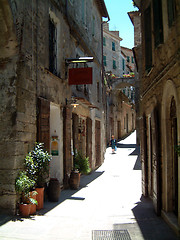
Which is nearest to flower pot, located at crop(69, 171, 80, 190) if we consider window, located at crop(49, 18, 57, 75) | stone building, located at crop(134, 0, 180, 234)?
window, located at crop(49, 18, 57, 75)

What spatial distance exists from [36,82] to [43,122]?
3.53 ft

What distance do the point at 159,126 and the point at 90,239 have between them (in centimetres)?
294

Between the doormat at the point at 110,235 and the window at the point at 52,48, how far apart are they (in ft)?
16.9

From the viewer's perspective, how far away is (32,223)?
214 inches

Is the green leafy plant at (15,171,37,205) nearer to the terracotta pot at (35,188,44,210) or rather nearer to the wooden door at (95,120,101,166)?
the terracotta pot at (35,188,44,210)

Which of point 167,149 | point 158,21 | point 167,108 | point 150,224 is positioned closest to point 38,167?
point 150,224

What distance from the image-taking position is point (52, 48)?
28.7 feet

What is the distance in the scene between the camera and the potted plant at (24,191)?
19.0 ft

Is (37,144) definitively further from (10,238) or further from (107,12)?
(107,12)

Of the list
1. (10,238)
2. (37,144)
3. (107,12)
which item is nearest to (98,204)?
(37,144)

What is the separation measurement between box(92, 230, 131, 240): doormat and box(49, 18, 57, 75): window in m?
5.16

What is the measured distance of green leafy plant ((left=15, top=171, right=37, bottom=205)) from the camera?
578cm

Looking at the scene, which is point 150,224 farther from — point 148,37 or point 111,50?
point 111,50

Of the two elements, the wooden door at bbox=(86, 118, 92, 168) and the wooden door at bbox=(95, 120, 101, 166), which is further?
the wooden door at bbox=(95, 120, 101, 166)
